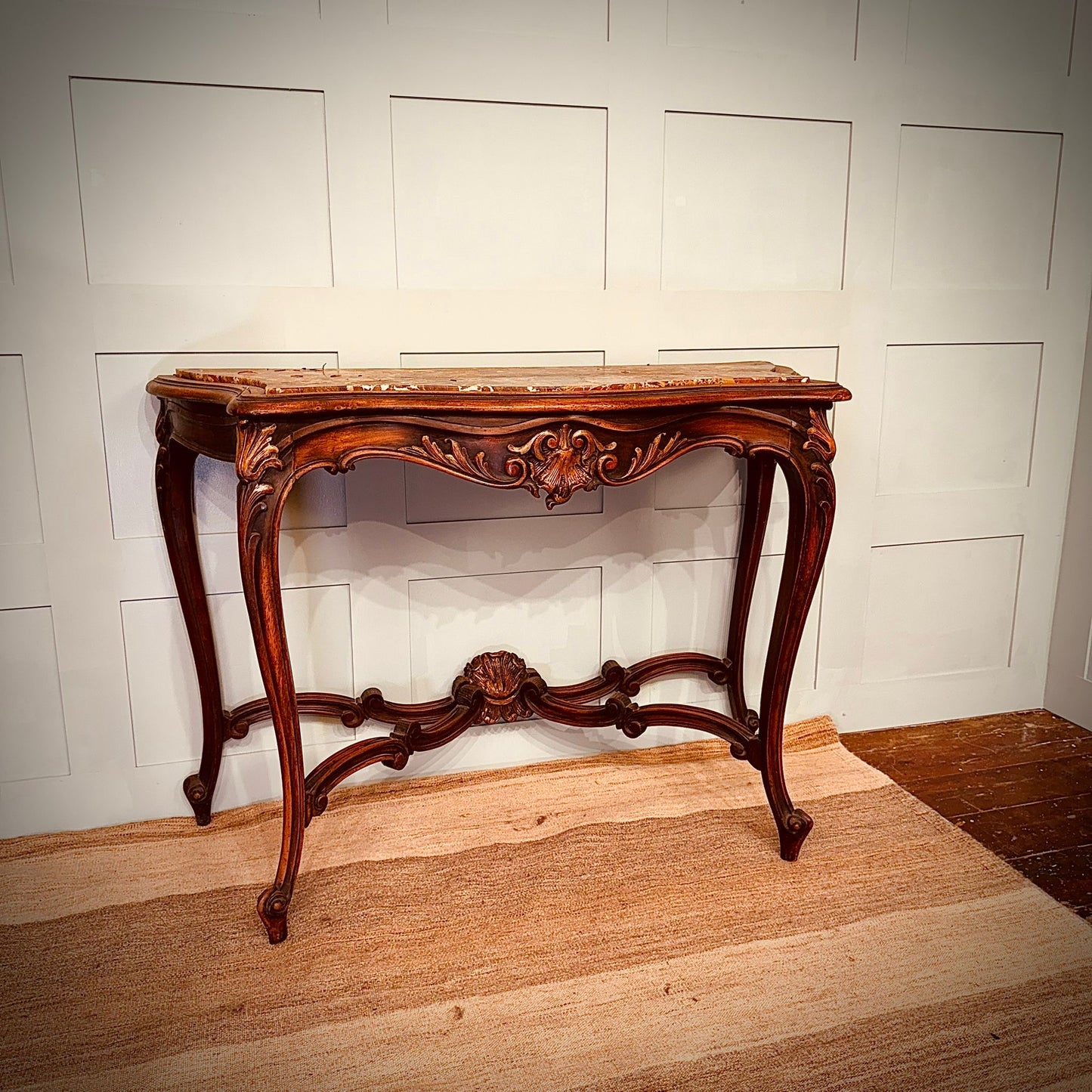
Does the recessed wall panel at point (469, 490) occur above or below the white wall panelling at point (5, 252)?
below

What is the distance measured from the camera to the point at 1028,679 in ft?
8.77

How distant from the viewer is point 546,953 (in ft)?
5.28

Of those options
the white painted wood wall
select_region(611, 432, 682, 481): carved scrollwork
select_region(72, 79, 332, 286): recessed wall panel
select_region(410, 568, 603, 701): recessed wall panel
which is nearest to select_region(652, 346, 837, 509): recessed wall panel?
the white painted wood wall

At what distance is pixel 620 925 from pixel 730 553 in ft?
3.17

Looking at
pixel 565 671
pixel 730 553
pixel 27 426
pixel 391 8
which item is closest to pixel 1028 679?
pixel 730 553

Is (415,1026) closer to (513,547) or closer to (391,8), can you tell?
(513,547)

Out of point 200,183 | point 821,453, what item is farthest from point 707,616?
point 200,183

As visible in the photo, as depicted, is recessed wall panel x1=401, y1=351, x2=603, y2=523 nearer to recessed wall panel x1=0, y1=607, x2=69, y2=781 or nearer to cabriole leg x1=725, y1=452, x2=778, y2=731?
cabriole leg x1=725, y1=452, x2=778, y2=731

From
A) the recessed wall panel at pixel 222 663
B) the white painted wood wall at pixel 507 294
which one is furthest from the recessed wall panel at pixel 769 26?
the recessed wall panel at pixel 222 663

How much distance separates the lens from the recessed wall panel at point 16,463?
5.82 feet

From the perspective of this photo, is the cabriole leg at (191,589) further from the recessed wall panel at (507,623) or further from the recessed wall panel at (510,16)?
the recessed wall panel at (510,16)

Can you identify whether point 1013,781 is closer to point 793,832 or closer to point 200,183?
point 793,832

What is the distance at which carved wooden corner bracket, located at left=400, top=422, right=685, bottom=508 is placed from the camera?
1.50 metres

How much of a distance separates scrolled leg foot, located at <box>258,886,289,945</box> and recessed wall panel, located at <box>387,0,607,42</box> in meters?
1.67
